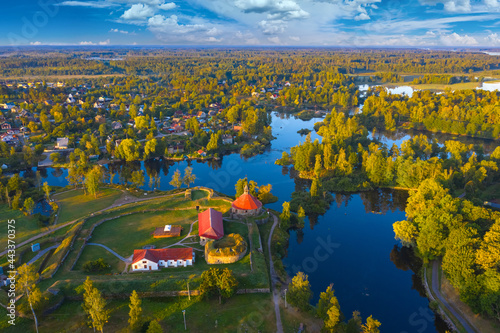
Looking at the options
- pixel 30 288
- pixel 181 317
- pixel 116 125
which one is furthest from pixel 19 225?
pixel 116 125

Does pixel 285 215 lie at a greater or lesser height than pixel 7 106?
lesser

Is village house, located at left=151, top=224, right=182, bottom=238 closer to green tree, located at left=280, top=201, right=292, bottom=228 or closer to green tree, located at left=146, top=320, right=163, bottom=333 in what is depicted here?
green tree, located at left=280, top=201, right=292, bottom=228

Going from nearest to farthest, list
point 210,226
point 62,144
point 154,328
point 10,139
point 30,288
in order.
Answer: point 154,328, point 30,288, point 210,226, point 62,144, point 10,139

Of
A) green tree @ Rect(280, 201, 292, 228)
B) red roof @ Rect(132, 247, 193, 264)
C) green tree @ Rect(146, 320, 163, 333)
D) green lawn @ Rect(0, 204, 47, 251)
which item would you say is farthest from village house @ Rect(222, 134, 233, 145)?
green tree @ Rect(146, 320, 163, 333)

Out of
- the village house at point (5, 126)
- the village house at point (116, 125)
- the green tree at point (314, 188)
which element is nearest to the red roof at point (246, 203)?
the green tree at point (314, 188)

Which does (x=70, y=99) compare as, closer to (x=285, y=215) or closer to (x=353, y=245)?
(x=285, y=215)
